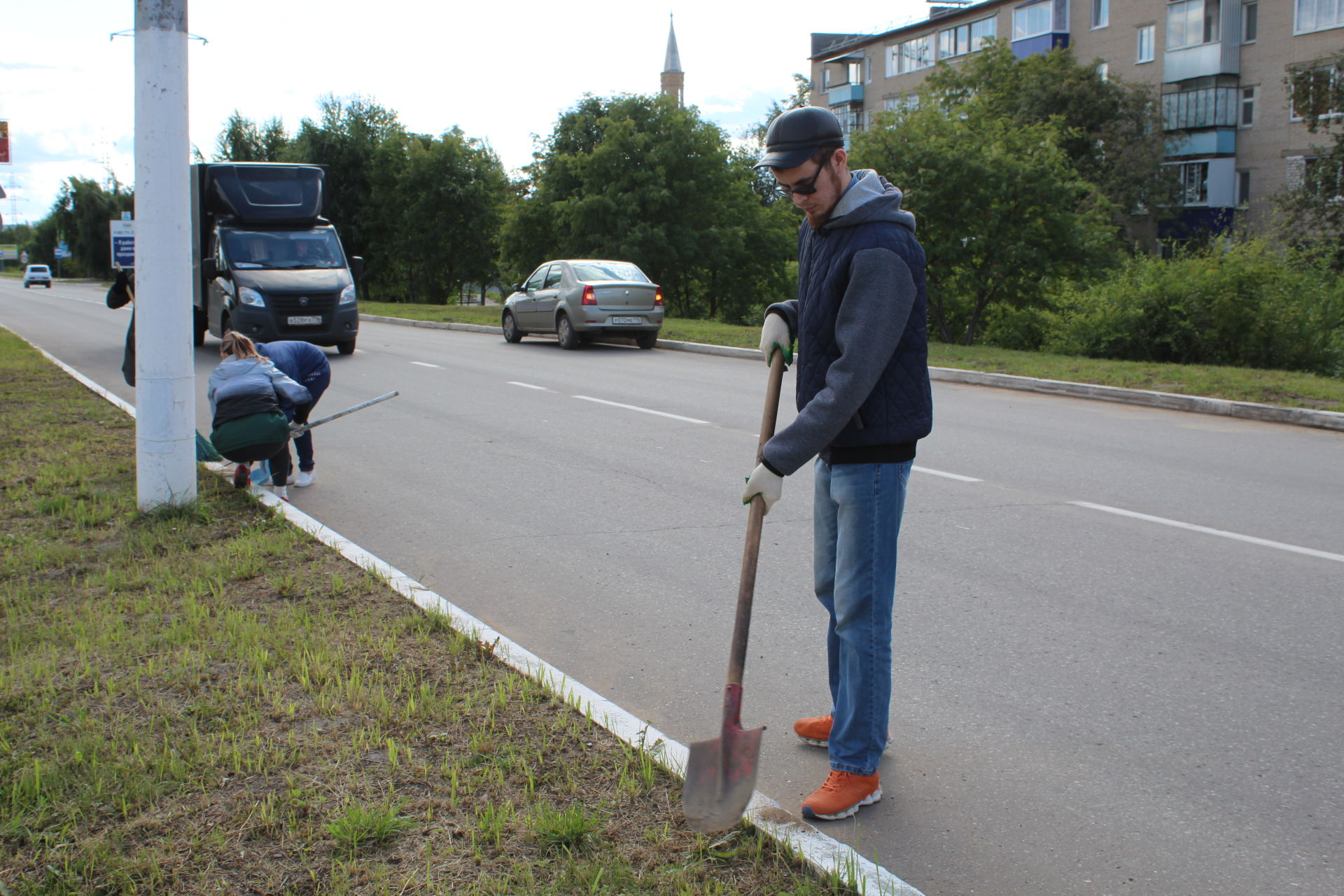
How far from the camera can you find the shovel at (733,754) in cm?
290

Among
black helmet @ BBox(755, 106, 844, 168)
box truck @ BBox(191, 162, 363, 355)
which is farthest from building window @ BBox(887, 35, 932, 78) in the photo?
black helmet @ BBox(755, 106, 844, 168)

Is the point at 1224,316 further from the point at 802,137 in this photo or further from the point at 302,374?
the point at 802,137

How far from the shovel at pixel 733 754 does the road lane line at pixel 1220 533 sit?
4.25 metres

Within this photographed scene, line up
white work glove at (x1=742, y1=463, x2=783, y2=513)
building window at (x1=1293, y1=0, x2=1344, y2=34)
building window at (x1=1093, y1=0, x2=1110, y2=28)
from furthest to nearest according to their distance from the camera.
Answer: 1. building window at (x1=1093, y1=0, x2=1110, y2=28)
2. building window at (x1=1293, y1=0, x2=1344, y2=34)
3. white work glove at (x1=742, y1=463, x2=783, y2=513)

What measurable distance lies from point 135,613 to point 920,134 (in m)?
20.3

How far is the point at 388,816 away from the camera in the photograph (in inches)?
116

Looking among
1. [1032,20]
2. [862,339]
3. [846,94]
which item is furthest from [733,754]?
[846,94]

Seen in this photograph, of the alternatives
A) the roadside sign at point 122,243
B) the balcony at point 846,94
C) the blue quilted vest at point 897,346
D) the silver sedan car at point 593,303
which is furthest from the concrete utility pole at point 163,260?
the balcony at point 846,94

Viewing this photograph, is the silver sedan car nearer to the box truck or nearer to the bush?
the box truck

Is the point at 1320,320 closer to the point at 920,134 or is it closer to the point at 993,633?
the point at 920,134

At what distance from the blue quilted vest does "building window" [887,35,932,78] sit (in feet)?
196

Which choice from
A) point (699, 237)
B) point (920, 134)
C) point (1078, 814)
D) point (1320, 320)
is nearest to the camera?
point (1078, 814)

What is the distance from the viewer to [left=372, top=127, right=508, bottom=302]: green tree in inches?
1772

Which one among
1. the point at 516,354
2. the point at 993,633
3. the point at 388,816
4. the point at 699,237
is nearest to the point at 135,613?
the point at 388,816
